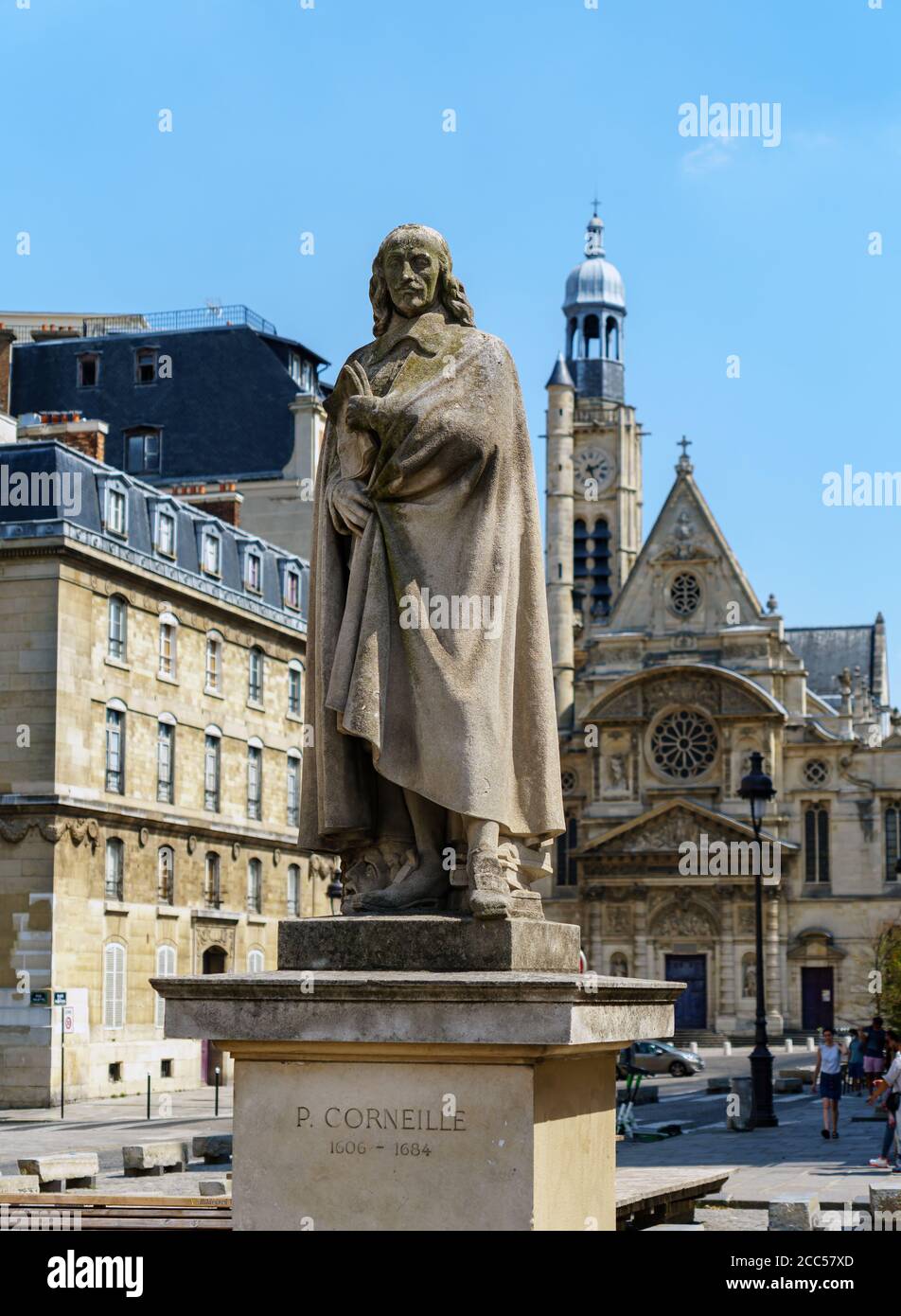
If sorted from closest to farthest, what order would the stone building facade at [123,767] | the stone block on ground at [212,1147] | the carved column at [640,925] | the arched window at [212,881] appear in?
the stone block on ground at [212,1147], the stone building facade at [123,767], the arched window at [212,881], the carved column at [640,925]

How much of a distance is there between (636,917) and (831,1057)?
49351 millimetres

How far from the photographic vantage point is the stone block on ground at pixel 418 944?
21.0 ft

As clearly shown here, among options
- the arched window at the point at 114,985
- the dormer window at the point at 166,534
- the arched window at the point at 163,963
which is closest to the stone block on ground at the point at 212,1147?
the arched window at the point at 114,985

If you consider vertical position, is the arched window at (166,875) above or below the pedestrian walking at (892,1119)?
above

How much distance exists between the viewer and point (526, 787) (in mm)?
6945

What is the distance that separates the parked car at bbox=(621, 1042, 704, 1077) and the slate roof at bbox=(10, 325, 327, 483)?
19418 mm

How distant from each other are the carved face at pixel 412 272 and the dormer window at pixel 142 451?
1981 inches

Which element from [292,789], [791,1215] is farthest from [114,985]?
[791,1215]

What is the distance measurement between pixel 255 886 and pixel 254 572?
308 inches

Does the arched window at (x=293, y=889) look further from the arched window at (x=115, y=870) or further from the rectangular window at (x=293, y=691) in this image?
the arched window at (x=115, y=870)

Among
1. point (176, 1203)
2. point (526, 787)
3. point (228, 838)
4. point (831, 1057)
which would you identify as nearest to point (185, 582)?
point (228, 838)

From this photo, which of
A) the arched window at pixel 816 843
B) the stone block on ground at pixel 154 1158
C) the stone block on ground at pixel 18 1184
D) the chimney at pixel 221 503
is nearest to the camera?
the stone block on ground at pixel 18 1184
